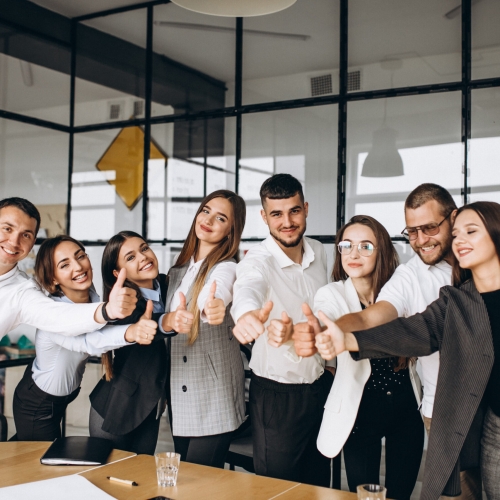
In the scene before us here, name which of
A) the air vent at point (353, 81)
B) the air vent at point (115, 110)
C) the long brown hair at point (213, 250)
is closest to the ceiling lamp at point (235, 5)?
the long brown hair at point (213, 250)

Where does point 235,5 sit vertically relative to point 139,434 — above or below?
above

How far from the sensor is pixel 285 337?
229cm

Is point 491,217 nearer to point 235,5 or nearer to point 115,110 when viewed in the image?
point 235,5

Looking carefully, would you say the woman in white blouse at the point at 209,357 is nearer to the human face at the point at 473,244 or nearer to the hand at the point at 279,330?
the hand at the point at 279,330

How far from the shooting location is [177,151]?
193 inches

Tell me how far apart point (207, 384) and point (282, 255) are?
0.69 meters


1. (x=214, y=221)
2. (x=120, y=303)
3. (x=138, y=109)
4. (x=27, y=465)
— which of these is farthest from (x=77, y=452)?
(x=138, y=109)

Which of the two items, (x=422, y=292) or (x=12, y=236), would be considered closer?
(x=422, y=292)

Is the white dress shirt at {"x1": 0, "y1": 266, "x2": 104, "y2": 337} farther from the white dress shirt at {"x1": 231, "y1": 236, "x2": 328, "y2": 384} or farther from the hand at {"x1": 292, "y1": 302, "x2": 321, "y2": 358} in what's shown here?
the hand at {"x1": 292, "y1": 302, "x2": 321, "y2": 358}

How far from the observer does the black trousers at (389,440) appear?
2.65 metres

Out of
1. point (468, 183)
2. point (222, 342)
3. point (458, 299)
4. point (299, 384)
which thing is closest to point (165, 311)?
point (222, 342)

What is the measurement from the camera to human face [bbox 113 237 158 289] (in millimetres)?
3035

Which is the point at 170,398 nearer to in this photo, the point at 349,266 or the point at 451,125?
the point at 349,266

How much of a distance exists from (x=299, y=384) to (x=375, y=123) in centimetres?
208
